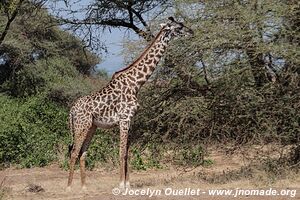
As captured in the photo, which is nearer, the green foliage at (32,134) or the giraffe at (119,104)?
the giraffe at (119,104)

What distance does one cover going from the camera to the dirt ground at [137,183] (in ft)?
30.2

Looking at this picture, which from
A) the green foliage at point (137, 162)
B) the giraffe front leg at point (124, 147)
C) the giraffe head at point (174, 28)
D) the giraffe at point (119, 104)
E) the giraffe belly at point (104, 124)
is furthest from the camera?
the green foliage at point (137, 162)

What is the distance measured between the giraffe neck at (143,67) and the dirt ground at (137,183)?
169cm

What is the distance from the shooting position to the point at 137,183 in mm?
11383

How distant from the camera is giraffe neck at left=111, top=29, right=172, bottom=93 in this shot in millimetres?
10328

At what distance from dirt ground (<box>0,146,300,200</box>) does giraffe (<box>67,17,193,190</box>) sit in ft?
1.85

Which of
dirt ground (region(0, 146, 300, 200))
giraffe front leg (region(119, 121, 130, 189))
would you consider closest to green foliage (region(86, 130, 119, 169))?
dirt ground (region(0, 146, 300, 200))

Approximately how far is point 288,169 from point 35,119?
9464mm

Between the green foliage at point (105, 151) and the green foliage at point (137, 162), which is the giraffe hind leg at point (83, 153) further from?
the green foliage at point (105, 151)

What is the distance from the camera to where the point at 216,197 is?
8422mm

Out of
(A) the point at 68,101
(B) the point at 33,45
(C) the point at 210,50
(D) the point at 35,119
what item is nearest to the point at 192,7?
(C) the point at 210,50

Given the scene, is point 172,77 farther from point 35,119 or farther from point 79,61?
point 79,61

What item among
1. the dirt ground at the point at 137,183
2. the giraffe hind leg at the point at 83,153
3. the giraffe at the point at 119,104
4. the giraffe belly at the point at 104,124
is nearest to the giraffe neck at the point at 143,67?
the giraffe at the point at 119,104

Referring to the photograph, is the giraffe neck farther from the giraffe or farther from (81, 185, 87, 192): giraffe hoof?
(81, 185, 87, 192): giraffe hoof
